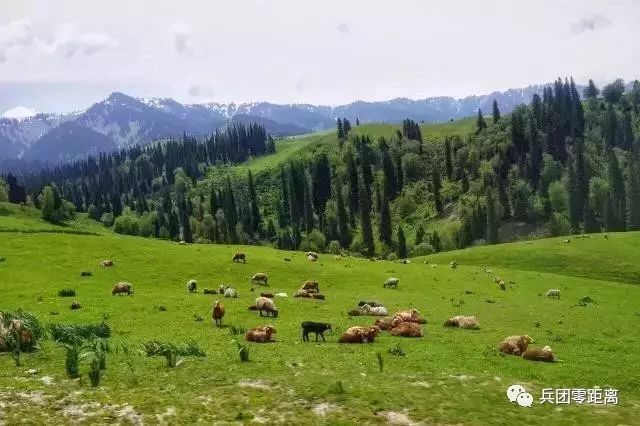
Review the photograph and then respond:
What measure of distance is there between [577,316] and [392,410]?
33.5m

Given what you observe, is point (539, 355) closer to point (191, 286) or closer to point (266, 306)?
point (266, 306)

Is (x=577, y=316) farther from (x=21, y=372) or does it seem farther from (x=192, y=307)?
(x=21, y=372)

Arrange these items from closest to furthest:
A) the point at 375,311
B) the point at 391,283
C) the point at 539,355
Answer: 1. the point at 539,355
2. the point at 375,311
3. the point at 391,283

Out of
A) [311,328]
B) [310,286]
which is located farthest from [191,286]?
[311,328]

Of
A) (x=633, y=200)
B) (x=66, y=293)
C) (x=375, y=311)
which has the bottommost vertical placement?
(x=633, y=200)

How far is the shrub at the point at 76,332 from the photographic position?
25938 mm

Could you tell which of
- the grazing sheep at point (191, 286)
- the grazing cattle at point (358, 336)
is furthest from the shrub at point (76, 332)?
the grazing sheep at point (191, 286)

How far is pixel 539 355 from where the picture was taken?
26.9m

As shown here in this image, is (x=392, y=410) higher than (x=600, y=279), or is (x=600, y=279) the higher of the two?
(x=392, y=410)

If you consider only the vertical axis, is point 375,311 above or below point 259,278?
below

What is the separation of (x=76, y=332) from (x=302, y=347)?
11.5 metres

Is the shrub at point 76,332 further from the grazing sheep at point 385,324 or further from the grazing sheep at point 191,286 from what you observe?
the grazing sheep at point 191,286

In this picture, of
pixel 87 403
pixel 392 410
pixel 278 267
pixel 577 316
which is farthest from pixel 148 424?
pixel 278 267

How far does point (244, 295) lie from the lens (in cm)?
4878
